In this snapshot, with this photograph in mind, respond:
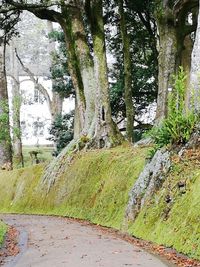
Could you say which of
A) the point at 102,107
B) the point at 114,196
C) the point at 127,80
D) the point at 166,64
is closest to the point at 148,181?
the point at 114,196

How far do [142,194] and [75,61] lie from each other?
9.48 m

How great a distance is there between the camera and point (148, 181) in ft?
37.3

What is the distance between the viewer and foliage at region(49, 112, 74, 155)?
88.2 ft

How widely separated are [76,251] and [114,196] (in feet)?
15.1

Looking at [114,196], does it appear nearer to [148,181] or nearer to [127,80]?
[148,181]

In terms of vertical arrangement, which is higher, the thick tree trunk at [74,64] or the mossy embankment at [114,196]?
the thick tree trunk at [74,64]

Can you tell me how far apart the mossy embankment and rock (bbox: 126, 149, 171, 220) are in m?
0.24

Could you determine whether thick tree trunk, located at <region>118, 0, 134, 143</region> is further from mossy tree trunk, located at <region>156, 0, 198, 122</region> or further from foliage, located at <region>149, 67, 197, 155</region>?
foliage, located at <region>149, 67, 197, 155</region>

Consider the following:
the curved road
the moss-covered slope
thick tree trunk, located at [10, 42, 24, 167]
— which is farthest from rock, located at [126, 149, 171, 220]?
thick tree trunk, located at [10, 42, 24, 167]

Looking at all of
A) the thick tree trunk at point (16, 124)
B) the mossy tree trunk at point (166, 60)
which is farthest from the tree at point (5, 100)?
the mossy tree trunk at point (166, 60)

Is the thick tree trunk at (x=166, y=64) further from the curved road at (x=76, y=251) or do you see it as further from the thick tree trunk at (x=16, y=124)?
the thick tree trunk at (x=16, y=124)

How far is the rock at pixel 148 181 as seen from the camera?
1094 centimetres

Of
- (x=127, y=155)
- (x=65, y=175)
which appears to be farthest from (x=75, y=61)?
(x=127, y=155)

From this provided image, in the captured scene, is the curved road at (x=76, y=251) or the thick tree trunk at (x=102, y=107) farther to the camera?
the thick tree trunk at (x=102, y=107)
